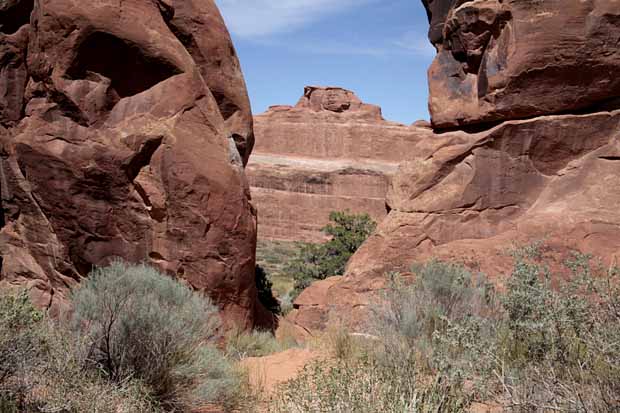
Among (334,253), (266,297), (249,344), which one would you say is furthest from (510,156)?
(334,253)

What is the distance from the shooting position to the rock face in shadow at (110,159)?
7.61 meters

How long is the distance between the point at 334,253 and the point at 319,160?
31.8m

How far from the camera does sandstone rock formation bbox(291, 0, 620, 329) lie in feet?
26.7

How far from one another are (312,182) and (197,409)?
36560mm

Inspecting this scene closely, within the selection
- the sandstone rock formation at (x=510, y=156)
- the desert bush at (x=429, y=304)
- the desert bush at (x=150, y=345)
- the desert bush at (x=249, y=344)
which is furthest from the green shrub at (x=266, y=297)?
the desert bush at (x=150, y=345)

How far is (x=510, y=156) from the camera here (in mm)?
8797

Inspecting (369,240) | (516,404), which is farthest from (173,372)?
(369,240)

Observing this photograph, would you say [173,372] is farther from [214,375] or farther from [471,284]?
[471,284]

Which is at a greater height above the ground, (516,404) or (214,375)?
(516,404)

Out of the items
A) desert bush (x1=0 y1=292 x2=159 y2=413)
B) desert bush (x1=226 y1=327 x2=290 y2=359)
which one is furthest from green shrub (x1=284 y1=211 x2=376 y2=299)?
desert bush (x1=0 y1=292 x2=159 y2=413)

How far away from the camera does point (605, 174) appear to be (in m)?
8.38

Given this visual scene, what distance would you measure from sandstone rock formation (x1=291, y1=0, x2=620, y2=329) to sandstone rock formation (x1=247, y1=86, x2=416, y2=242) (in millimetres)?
27396

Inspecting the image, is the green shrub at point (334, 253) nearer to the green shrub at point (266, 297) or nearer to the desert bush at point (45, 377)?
the green shrub at point (266, 297)

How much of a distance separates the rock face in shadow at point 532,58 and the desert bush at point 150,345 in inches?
217
